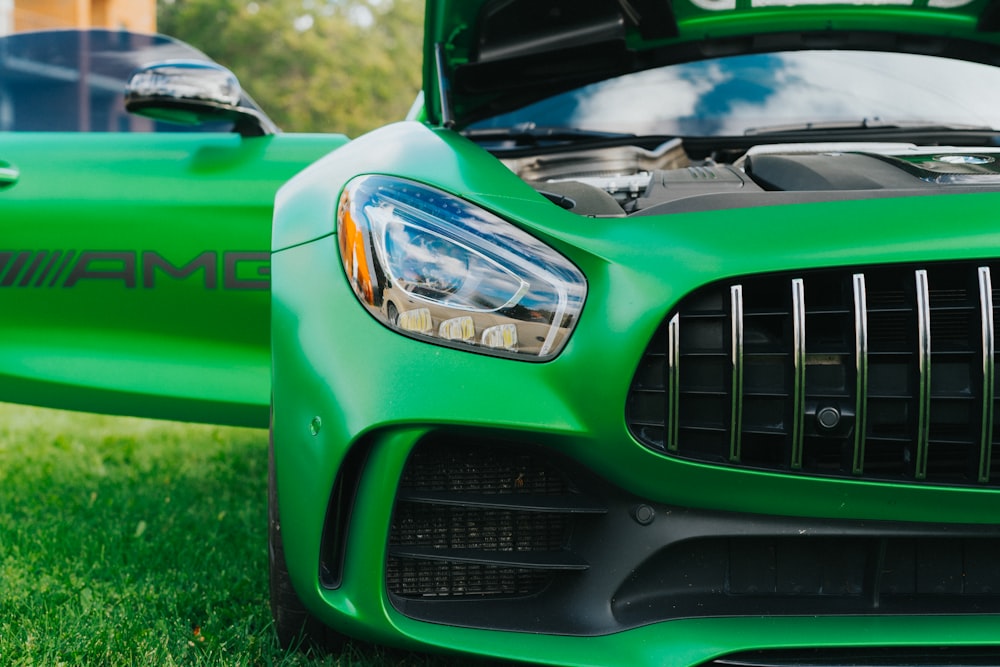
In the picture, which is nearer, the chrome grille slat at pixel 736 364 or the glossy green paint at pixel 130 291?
the chrome grille slat at pixel 736 364

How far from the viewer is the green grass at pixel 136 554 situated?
195cm

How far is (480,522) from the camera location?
5.34 ft

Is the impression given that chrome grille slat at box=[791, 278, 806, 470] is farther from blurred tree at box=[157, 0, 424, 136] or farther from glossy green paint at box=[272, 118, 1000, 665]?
blurred tree at box=[157, 0, 424, 136]

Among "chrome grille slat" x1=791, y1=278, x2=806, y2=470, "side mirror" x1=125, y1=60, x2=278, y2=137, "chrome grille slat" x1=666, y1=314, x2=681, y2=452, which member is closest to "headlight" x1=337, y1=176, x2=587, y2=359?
"chrome grille slat" x1=666, y1=314, x2=681, y2=452

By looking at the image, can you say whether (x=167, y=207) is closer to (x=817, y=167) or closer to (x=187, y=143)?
(x=187, y=143)

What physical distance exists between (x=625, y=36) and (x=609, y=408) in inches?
54.5

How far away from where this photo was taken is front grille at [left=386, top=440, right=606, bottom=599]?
1590 millimetres

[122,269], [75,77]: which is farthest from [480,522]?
[75,77]

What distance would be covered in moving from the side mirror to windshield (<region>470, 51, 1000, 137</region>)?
2.23ft

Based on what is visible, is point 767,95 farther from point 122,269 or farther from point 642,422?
point 122,269

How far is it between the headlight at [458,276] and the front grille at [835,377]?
0.55 ft

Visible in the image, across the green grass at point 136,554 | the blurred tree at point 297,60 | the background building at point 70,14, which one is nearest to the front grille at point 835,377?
the green grass at point 136,554

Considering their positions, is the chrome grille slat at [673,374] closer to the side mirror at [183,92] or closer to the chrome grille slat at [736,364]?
the chrome grille slat at [736,364]

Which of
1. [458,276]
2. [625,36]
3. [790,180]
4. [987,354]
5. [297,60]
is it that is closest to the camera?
[987,354]
